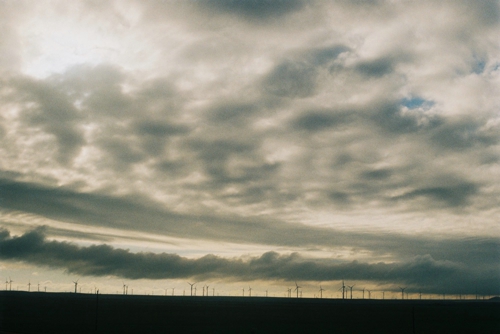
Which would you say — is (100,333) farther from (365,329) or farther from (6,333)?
(365,329)

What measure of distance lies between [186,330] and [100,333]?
19374 millimetres

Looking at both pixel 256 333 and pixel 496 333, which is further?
pixel 496 333

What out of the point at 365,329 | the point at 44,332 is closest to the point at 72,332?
the point at 44,332

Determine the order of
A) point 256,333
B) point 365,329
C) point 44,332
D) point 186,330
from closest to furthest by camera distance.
Result: point 44,332 < point 256,333 < point 186,330 < point 365,329

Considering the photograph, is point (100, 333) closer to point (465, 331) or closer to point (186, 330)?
point (186, 330)

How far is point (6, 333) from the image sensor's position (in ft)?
262

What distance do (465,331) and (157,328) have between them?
71.7 metres

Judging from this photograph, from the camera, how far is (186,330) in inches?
4065

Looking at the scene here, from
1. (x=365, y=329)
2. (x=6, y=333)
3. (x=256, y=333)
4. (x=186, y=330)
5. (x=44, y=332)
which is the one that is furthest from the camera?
(x=365, y=329)

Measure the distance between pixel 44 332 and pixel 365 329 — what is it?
229 ft

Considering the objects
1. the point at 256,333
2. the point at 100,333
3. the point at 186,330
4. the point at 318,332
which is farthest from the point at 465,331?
the point at 100,333

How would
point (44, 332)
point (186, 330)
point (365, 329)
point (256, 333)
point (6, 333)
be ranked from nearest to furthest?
point (6, 333) < point (44, 332) < point (256, 333) < point (186, 330) < point (365, 329)

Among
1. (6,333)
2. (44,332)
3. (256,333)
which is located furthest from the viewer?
(256,333)

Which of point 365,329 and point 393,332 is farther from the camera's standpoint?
point 365,329
